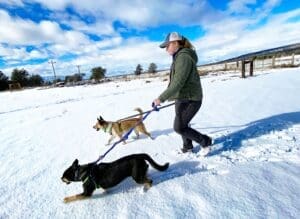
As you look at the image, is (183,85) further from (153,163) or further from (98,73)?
(98,73)

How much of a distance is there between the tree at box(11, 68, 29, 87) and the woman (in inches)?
2746

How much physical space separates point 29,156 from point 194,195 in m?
3.40

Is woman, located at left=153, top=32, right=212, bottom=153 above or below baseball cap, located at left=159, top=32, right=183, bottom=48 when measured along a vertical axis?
below

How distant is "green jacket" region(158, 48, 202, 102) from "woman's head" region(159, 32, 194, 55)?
0.08m

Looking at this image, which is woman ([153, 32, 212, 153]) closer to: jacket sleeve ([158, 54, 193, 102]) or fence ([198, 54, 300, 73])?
jacket sleeve ([158, 54, 193, 102])

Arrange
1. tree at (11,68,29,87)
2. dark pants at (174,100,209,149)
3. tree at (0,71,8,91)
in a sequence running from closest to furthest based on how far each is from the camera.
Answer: dark pants at (174,100,209,149), tree at (0,71,8,91), tree at (11,68,29,87)

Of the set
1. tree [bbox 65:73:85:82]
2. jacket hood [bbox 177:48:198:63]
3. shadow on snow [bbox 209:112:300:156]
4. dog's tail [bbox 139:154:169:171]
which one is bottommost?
tree [bbox 65:73:85:82]

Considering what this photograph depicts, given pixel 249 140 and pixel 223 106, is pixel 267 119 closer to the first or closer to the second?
pixel 249 140

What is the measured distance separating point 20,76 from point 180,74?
7151 centimetres

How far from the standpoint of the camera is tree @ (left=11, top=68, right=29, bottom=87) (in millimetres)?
62656

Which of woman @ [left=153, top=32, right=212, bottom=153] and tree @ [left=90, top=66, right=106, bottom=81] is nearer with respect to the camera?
woman @ [left=153, top=32, right=212, bottom=153]

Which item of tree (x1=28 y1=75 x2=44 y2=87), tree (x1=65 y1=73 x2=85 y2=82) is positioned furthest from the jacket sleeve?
tree (x1=28 y1=75 x2=44 y2=87)

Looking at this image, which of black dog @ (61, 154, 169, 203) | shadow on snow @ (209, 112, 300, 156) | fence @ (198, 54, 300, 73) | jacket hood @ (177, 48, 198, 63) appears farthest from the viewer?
fence @ (198, 54, 300, 73)

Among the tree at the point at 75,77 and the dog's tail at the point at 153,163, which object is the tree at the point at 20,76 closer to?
the tree at the point at 75,77
